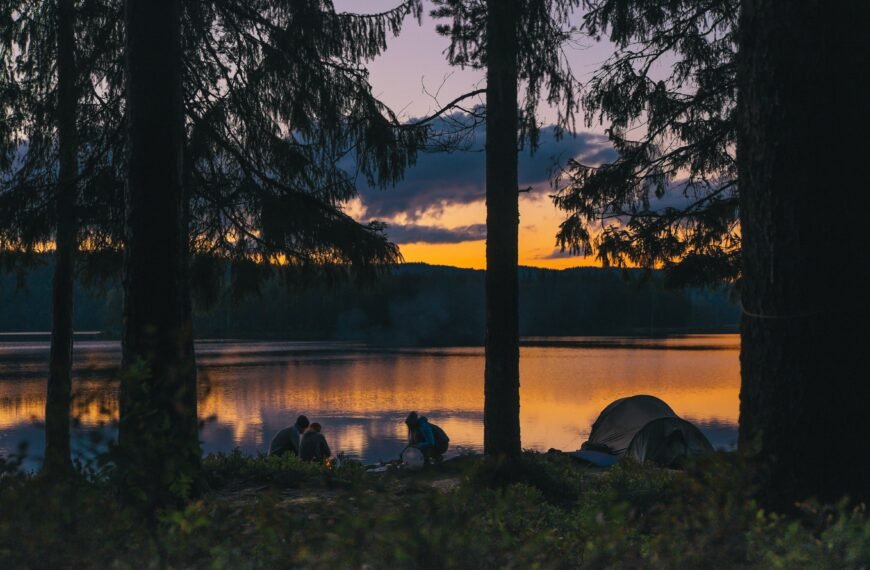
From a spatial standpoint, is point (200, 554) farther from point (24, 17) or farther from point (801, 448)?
point (24, 17)

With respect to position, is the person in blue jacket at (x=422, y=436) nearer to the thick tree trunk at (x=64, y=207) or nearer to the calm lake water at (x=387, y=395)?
the calm lake water at (x=387, y=395)

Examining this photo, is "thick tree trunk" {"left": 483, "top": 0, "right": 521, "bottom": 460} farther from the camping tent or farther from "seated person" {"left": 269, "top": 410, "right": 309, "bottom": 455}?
the camping tent

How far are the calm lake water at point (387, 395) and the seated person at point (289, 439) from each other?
1.42m

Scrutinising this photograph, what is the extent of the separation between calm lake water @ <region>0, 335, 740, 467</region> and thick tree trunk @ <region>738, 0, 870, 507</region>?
3.37 feet

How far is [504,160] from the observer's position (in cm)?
1022

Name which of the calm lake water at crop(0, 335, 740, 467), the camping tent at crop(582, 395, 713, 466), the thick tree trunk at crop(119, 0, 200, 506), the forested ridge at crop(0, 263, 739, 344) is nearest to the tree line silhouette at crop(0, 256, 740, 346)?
the forested ridge at crop(0, 263, 739, 344)

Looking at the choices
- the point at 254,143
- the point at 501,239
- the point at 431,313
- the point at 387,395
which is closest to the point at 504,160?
the point at 501,239

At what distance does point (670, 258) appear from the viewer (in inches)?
513

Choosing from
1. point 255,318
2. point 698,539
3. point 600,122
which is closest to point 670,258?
point 600,122

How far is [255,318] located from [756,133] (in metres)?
137

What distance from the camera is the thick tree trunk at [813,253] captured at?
470 cm

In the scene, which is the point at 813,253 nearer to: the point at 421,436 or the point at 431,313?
the point at 421,436

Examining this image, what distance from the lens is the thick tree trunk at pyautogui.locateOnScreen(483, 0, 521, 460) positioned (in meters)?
10.0

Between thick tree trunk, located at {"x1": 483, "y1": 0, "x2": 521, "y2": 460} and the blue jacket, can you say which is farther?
the blue jacket
